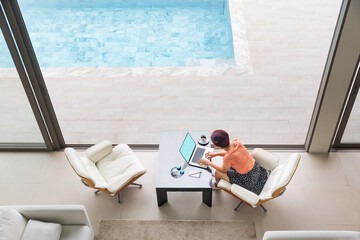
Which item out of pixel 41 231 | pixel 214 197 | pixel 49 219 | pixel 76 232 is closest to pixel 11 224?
pixel 41 231

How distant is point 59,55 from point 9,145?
2699 mm

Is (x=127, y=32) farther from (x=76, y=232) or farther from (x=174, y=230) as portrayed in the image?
(x=76, y=232)

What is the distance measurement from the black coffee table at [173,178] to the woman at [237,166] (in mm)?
197

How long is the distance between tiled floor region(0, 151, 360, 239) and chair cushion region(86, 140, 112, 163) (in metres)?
0.49

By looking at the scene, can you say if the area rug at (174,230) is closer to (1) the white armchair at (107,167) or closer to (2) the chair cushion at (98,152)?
(1) the white armchair at (107,167)

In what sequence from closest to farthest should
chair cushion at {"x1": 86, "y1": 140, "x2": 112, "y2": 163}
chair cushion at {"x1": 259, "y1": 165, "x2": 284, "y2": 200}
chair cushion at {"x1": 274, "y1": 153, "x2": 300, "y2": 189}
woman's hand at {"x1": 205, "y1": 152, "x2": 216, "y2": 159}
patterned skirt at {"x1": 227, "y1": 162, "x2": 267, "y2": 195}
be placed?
chair cushion at {"x1": 274, "y1": 153, "x2": 300, "y2": 189}
chair cushion at {"x1": 259, "y1": 165, "x2": 284, "y2": 200}
patterned skirt at {"x1": 227, "y1": 162, "x2": 267, "y2": 195}
woman's hand at {"x1": 205, "y1": 152, "x2": 216, "y2": 159}
chair cushion at {"x1": 86, "y1": 140, "x2": 112, "y2": 163}

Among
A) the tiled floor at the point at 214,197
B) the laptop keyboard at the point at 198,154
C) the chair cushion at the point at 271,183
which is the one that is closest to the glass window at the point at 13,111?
the tiled floor at the point at 214,197

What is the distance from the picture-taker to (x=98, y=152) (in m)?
4.72

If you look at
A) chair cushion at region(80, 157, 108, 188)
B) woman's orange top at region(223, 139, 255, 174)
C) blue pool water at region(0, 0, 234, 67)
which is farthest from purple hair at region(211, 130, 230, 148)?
blue pool water at region(0, 0, 234, 67)

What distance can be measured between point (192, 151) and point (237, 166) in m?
0.67

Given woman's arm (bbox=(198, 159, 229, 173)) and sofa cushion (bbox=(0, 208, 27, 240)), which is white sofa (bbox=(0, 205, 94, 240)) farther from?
woman's arm (bbox=(198, 159, 229, 173))

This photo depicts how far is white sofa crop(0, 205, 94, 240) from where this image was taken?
373 centimetres

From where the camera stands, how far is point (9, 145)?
17.7 ft

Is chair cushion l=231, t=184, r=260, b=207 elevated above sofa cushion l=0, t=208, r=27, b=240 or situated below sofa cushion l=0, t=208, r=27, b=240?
below
